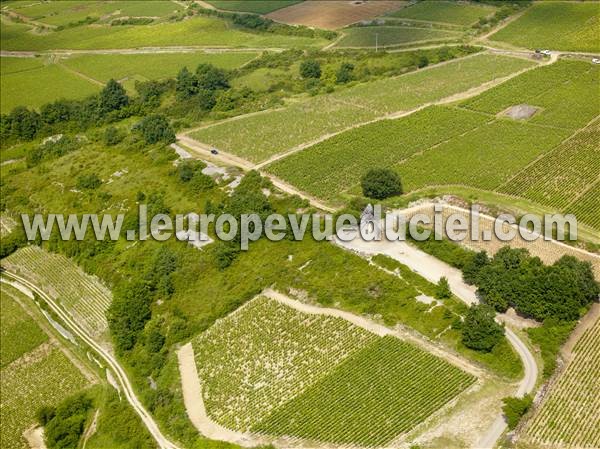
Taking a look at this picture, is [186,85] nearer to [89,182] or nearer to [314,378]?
[89,182]

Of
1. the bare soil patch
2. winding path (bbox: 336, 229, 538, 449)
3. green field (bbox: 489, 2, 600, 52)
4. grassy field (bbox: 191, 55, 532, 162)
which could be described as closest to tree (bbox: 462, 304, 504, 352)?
winding path (bbox: 336, 229, 538, 449)

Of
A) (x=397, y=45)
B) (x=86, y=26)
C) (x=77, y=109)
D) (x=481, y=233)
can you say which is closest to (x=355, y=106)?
(x=397, y=45)

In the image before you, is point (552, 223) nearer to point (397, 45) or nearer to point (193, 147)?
point (193, 147)

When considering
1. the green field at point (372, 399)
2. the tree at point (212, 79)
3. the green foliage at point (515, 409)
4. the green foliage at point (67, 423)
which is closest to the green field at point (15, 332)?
the green foliage at point (67, 423)

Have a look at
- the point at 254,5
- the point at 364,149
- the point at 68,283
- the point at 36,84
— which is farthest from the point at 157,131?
the point at 254,5

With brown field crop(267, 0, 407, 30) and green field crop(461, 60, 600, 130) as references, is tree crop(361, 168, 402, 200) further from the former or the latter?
brown field crop(267, 0, 407, 30)

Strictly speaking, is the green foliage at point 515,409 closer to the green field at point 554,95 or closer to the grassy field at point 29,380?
the grassy field at point 29,380
